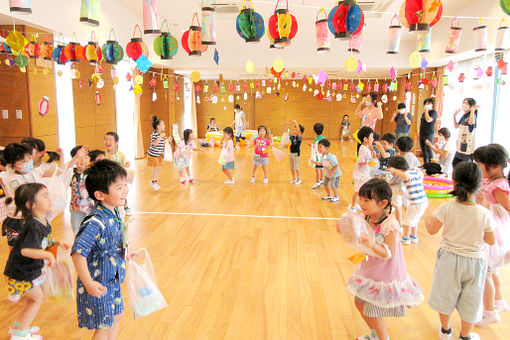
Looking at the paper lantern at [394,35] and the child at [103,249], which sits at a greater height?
the paper lantern at [394,35]

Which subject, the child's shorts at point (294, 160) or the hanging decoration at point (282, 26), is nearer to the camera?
the hanging decoration at point (282, 26)

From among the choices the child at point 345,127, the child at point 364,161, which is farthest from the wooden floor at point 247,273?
the child at point 345,127

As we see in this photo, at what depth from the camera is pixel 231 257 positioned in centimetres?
361

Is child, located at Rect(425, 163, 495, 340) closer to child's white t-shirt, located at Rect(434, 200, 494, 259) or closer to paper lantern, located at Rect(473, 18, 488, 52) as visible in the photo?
child's white t-shirt, located at Rect(434, 200, 494, 259)

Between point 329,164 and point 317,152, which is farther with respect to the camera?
point 317,152

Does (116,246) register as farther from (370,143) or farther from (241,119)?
(241,119)

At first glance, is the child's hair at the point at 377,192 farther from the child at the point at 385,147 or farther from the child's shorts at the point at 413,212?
the child at the point at 385,147

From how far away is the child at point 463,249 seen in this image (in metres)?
2.01

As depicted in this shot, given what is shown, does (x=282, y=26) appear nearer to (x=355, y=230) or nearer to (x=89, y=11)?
(x=89, y=11)

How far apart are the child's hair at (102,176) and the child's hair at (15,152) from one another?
1.45m

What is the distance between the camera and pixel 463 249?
206 cm

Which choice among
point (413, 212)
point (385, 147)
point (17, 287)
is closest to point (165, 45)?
point (17, 287)

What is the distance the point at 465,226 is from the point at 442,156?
5.70 metres

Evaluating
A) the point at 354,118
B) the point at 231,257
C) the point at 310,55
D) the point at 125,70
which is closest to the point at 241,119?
the point at 310,55
